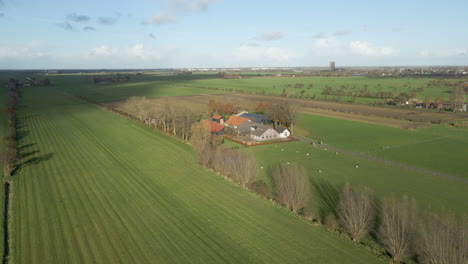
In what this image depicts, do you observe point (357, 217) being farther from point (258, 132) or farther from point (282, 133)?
point (282, 133)

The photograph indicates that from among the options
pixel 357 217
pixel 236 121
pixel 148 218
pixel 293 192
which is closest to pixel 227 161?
pixel 293 192

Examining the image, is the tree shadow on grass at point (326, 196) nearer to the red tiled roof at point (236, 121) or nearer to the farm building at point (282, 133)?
the farm building at point (282, 133)

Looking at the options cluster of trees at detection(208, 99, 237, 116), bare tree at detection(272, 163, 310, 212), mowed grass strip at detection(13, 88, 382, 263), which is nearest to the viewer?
mowed grass strip at detection(13, 88, 382, 263)

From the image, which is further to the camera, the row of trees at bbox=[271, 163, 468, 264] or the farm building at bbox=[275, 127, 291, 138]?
the farm building at bbox=[275, 127, 291, 138]

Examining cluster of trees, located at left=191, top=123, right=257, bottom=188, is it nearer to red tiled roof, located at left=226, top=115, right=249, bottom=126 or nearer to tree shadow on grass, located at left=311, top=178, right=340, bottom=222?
tree shadow on grass, located at left=311, top=178, right=340, bottom=222

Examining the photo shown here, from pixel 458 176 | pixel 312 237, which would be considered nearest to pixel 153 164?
pixel 312 237

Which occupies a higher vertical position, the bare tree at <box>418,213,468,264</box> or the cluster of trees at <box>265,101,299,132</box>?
the cluster of trees at <box>265,101,299,132</box>

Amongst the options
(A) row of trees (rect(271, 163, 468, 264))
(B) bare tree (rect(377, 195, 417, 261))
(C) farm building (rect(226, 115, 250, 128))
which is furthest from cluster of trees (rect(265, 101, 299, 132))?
(B) bare tree (rect(377, 195, 417, 261))
